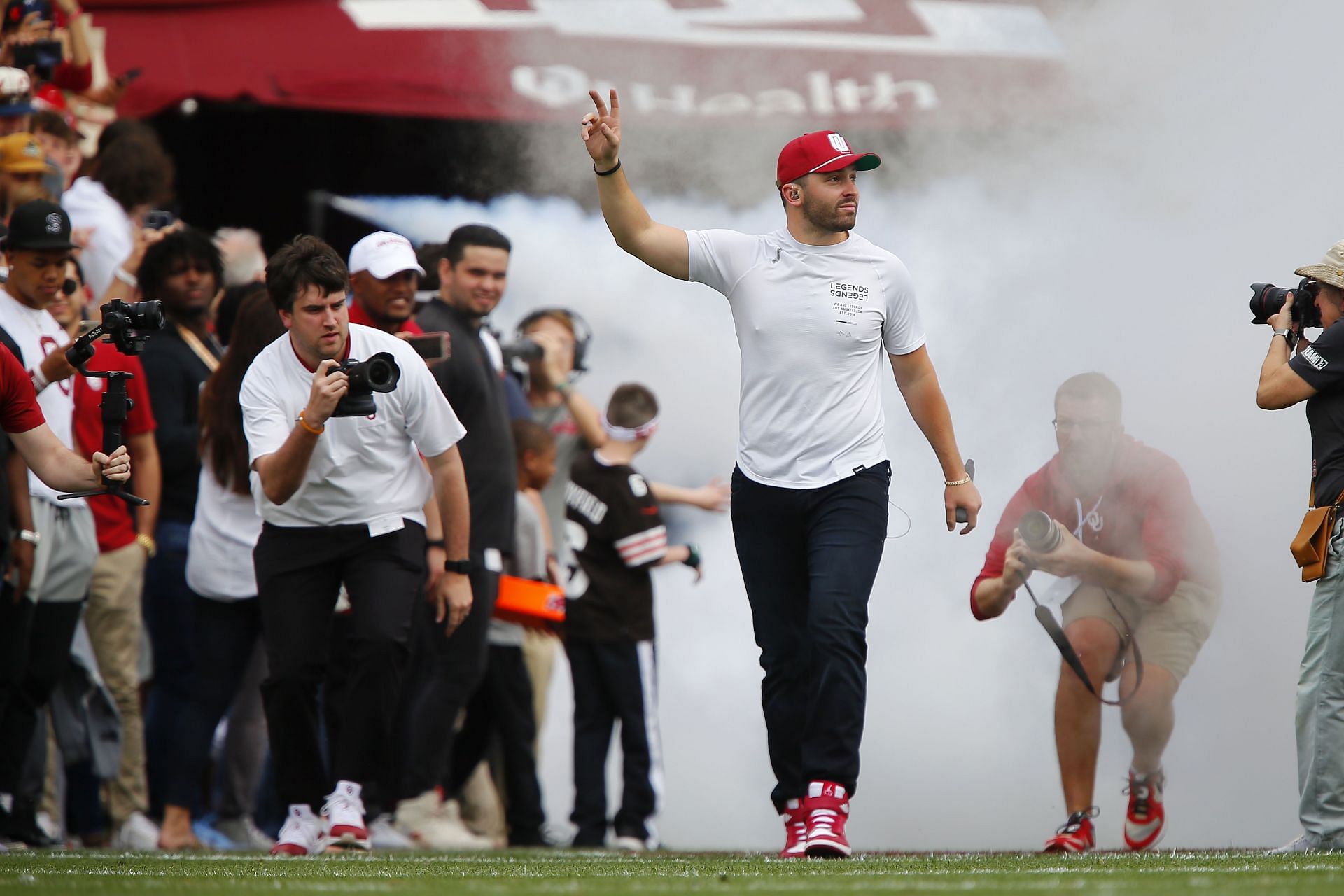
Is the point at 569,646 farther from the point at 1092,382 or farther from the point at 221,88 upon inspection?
the point at 221,88

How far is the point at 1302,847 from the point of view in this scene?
16.6 ft

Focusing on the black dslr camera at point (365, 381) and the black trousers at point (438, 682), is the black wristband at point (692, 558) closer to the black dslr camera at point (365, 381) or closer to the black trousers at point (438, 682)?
the black trousers at point (438, 682)

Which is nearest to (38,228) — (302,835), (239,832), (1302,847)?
(302,835)

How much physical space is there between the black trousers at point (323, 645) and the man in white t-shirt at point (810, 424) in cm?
105

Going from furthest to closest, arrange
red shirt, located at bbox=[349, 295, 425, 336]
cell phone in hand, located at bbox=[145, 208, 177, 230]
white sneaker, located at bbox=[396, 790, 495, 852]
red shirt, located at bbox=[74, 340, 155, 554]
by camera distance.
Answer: cell phone in hand, located at bbox=[145, 208, 177, 230] → white sneaker, located at bbox=[396, 790, 495, 852] → red shirt, located at bbox=[74, 340, 155, 554] → red shirt, located at bbox=[349, 295, 425, 336]

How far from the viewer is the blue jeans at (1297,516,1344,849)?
4938 mm

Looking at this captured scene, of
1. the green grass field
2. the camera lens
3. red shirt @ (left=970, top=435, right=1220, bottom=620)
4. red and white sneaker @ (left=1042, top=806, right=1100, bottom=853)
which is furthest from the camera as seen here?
red shirt @ (left=970, top=435, right=1220, bottom=620)

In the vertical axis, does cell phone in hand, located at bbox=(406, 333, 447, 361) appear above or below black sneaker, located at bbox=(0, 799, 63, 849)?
above

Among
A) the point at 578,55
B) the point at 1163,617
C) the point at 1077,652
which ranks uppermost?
the point at 578,55

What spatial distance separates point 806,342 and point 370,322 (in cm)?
177

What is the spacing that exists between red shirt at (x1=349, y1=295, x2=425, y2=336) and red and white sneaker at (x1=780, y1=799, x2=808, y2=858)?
2.16 metres

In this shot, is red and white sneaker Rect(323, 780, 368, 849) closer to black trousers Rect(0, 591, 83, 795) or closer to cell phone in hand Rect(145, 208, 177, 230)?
black trousers Rect(0, 591, 83, 795)

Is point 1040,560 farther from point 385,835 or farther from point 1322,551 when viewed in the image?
point 385,835

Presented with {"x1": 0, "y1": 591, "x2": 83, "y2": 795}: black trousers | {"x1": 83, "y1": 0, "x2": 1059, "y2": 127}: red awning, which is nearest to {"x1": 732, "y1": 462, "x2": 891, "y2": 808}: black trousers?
{"x1": 0, "y1": 591, "x2": 83, "y2": 795}: black trousers
